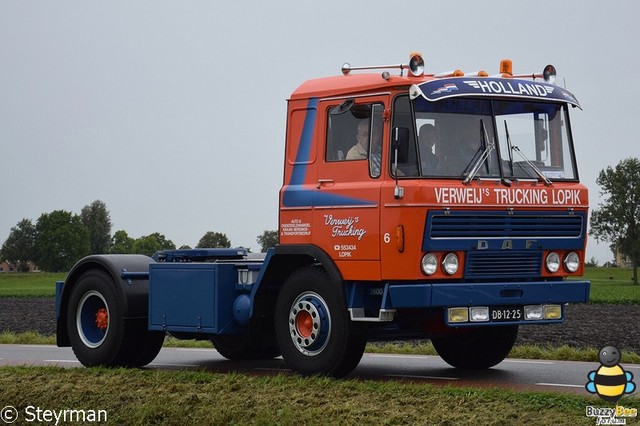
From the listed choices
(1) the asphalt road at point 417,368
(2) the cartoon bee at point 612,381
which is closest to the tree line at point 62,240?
(1) the asphalt road at point 417,368

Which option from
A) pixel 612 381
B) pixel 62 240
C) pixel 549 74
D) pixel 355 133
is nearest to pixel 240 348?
pixel 355 133

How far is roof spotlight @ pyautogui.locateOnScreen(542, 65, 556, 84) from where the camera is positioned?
1420 centimetres

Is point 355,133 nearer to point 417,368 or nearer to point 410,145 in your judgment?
point 410,145

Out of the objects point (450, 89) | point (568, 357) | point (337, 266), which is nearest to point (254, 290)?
point (337, 266)

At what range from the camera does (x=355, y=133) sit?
13164 millimetres

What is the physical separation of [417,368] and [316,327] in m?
2.60

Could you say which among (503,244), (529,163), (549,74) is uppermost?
(549,74)

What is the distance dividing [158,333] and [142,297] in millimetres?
626

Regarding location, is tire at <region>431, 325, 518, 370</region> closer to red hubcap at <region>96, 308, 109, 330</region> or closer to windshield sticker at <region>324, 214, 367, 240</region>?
windshield sticker at <region>324, 214, 367, 240</region>

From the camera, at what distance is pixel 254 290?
13.7 meters

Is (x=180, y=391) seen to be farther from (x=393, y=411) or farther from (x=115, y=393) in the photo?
(x=393, y=411)

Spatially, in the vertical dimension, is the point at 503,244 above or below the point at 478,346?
above

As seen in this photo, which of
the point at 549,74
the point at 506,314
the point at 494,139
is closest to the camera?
the point at 506,314

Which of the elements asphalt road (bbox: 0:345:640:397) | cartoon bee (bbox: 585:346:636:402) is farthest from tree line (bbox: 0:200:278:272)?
cartoon bee (bbox: 585:346:636:402)
